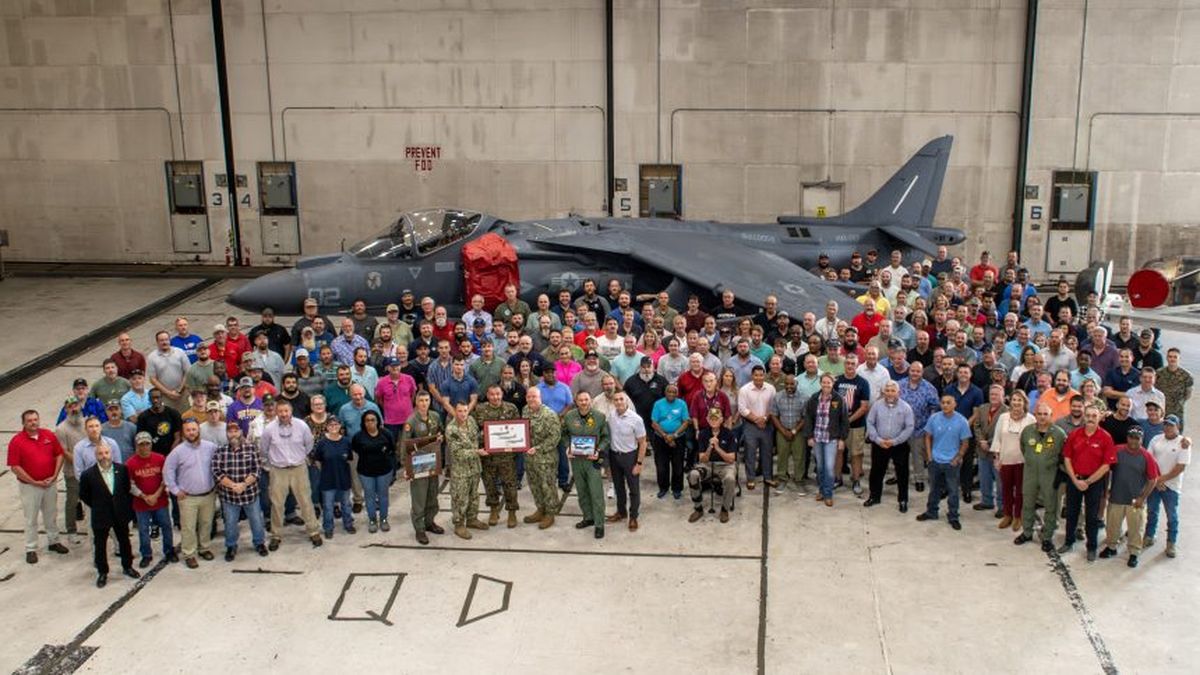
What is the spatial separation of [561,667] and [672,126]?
16979mm

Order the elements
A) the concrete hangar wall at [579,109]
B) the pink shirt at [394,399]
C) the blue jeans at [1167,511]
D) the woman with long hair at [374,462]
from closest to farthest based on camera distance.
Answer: the blue jeans at [1167,511]
the woman with long hair at [374,462]
the pink shirt at [394,399]
the concrete hangar wall at [579,109]

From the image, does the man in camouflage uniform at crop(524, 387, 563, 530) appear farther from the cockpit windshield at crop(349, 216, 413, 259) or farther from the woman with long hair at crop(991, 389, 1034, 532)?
the cockpit windshield at crop(349, 216, 413, 259)

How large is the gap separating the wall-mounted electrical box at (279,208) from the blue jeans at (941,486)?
58.5 feet

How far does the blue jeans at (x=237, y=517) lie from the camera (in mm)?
10453

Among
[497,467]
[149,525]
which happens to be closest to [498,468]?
[497,467]

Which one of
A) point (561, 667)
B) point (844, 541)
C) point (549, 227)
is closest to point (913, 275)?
point (549, 227)

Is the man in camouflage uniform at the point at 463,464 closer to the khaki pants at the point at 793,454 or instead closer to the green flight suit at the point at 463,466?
the green flight suit at the point at 463,466

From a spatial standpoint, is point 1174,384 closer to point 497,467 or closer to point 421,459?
point 497,467

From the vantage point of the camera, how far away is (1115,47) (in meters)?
22.5

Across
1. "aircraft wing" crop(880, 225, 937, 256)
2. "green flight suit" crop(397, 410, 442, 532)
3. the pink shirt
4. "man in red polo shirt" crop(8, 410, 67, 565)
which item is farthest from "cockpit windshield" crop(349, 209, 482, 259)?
"aircraft wing" crop(880, 225, 937, 256)

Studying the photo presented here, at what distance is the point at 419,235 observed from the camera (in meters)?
16.8

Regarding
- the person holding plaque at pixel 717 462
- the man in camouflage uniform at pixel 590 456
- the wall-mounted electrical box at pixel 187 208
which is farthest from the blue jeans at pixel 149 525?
the wall-mounted electrical box at pixel 187 208

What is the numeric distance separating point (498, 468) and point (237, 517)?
8.67 feet

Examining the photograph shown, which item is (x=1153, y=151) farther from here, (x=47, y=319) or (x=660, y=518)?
(x=47, y=319)
